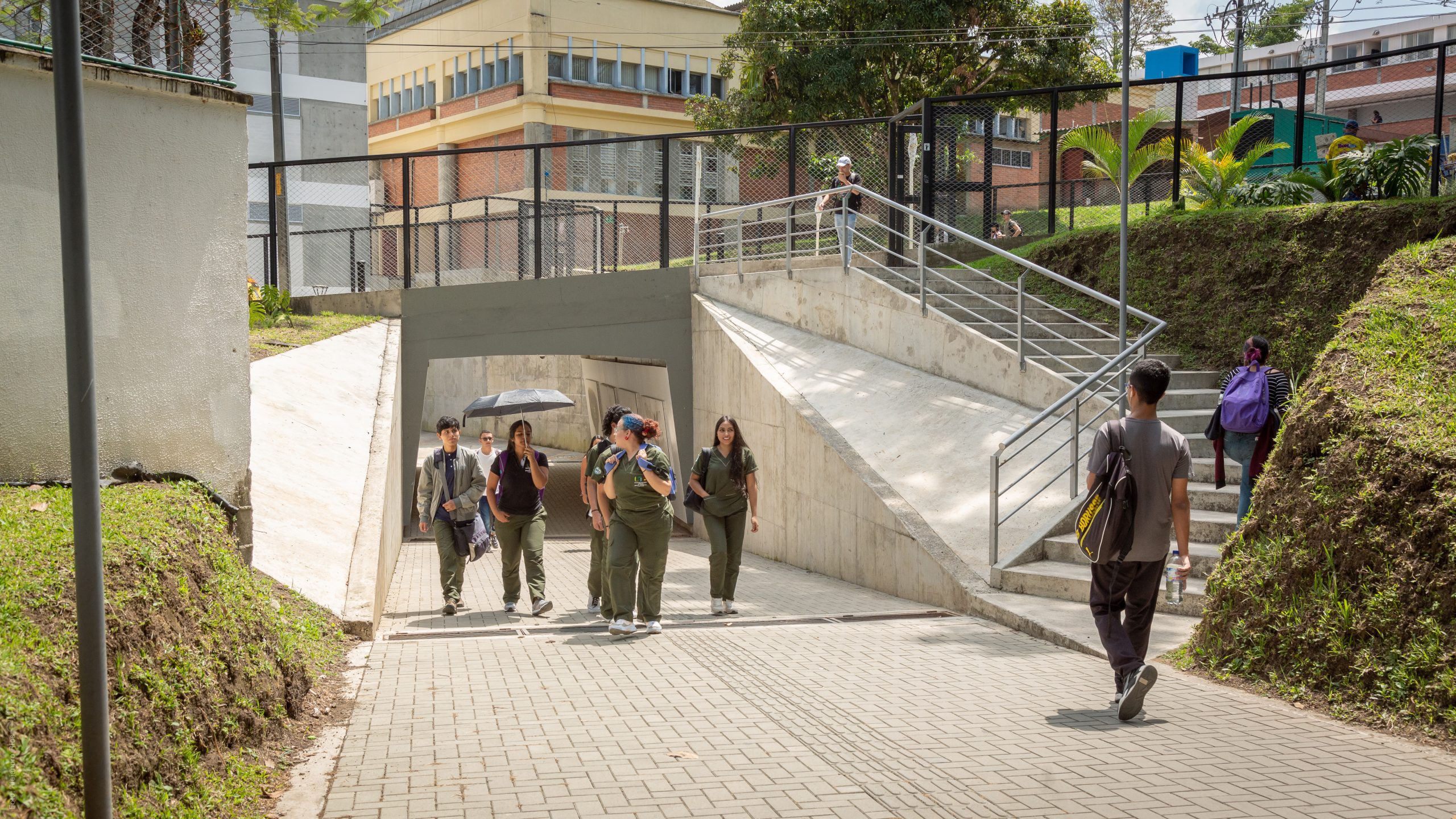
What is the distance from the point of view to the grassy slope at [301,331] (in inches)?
561

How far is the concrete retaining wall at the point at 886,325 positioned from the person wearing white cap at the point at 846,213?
1.15 ft

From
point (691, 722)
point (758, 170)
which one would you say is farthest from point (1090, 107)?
point (691, 722)

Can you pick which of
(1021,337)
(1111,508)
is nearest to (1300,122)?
(1021,337)

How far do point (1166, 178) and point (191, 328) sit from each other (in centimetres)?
1418

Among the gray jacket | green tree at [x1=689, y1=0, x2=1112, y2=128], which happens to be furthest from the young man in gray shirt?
green tree at [x1=689, y1=0, x2=1112, y2=128]

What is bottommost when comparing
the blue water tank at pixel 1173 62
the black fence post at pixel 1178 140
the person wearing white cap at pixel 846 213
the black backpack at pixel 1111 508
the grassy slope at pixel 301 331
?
the black backpack at pixel 1111 508

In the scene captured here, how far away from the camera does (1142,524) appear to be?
5.60 metres

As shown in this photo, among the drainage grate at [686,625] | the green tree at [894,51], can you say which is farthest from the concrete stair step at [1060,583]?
the green tree at [894,51]

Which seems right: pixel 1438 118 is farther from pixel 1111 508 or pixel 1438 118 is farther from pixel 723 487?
pixel 1111 508

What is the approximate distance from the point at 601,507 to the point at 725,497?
1.15 meters

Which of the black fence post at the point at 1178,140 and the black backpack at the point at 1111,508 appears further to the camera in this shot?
the black fence post at the point at 1178,140

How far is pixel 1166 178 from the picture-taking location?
1662cm

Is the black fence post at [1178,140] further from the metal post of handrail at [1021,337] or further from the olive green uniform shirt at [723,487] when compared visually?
the olive green uniform shirt at [723,487]

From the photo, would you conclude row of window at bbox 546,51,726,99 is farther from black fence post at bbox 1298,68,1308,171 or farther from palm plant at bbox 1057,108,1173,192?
black fence post at bbox 1298,68,1308,171
